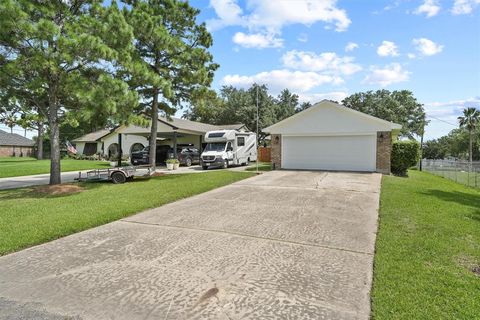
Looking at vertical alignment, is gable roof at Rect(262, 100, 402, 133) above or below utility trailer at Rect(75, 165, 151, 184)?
above

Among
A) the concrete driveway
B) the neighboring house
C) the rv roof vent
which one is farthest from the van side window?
the neighboring house

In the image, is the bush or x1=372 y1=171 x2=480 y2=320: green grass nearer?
x1=372 y1=171 x2=480 y2=320: green grass

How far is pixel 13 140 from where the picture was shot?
4506 centimetres

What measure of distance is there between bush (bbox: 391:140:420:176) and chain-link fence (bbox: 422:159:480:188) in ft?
9.15

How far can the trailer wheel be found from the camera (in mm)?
13141

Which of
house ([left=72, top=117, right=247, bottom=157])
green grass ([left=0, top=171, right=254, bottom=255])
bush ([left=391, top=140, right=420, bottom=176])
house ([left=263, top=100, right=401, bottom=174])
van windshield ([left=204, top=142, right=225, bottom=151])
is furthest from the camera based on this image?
house ([left=72, top=117, right=247, bottom=157])

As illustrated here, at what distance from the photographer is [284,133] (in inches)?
712

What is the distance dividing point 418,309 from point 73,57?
443 inches

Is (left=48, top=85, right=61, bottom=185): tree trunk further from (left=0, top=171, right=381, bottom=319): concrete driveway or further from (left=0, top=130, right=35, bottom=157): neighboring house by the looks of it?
(left=0, top=130, right=35, bottom=157): neighboring house

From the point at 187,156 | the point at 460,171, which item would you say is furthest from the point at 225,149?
the point at 460,171

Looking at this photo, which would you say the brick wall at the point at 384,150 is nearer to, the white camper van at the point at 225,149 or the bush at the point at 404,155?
the bush at the point at 404,155

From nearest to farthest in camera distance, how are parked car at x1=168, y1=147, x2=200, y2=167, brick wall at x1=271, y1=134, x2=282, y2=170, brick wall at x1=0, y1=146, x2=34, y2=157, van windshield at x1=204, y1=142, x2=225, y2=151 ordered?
brick wall at x1=271, y1=134, x2=282, y2=170
van windshield at x1=204, y1=142, x2=225, y2=151
parked car at x1=168, y1=147, x2=200, y2=167
brick wall at x1=0, y1=146, x2=34, y2=157

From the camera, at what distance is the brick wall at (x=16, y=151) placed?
42.8m

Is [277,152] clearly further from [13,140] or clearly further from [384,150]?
[13,140]
